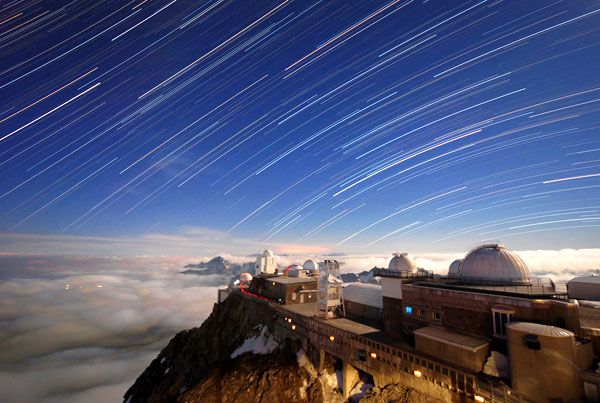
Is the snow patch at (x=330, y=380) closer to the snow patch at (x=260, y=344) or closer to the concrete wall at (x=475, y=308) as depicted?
the snow patch at (x=260, y=344)

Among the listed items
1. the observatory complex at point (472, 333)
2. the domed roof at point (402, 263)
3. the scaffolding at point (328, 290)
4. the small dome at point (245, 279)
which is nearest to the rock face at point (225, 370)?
the observatory complex at point (472, 333)

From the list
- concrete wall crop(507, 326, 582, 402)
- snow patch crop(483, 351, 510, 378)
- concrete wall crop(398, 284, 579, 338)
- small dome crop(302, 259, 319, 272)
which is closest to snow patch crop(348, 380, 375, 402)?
concrete wall crop(398, 284, 579, 338)

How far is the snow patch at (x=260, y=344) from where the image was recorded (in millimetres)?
36781

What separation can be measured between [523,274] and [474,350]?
10.7m

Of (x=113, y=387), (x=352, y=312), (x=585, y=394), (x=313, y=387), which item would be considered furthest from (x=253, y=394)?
(x=113, y=387)

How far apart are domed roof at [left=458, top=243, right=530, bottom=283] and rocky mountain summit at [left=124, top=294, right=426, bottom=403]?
519 inches

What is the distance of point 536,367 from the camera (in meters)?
16.4

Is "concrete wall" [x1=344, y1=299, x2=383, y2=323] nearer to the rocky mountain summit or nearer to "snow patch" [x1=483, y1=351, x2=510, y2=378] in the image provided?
the rocky mountain summit

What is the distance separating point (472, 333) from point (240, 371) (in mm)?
25502

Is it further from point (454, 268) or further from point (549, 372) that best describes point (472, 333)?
point (454, 268)

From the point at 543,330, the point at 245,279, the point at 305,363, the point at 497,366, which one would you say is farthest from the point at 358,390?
the point at 245,279

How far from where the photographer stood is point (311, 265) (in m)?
67.5

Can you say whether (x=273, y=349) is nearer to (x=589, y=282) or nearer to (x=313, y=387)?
(x=313, y=387)

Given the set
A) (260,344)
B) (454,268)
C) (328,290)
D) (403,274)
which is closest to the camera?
(403,274)
